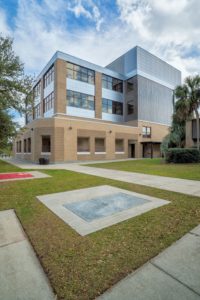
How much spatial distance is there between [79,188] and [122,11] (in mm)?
12828

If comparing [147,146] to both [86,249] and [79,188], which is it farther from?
[86,249]

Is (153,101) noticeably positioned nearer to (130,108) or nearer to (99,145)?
(130,108)

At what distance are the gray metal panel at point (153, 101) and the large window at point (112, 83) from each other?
3721 millimetres

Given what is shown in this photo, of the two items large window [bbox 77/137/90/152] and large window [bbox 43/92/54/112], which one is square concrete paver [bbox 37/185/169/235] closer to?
large window [bbox 77/137/90/152]

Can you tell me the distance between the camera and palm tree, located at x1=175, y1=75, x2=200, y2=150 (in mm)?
21141

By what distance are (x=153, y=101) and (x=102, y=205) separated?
33.9 metres

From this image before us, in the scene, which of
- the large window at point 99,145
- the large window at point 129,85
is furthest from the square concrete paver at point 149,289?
the large window at point 129,85

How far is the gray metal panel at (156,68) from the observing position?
1299 inches

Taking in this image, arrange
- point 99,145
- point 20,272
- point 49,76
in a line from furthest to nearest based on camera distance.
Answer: point 49,76 < point 99,145 < point 20,272

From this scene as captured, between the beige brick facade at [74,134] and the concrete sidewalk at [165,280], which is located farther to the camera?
the beige brick facade at [74,134]

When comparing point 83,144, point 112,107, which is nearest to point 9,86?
point 83,144

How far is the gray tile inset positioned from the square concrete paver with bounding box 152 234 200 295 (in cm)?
188

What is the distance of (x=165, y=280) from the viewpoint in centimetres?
218

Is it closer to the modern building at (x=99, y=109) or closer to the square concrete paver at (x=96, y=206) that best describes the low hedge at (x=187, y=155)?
the modern building at (x=99, y=109)
